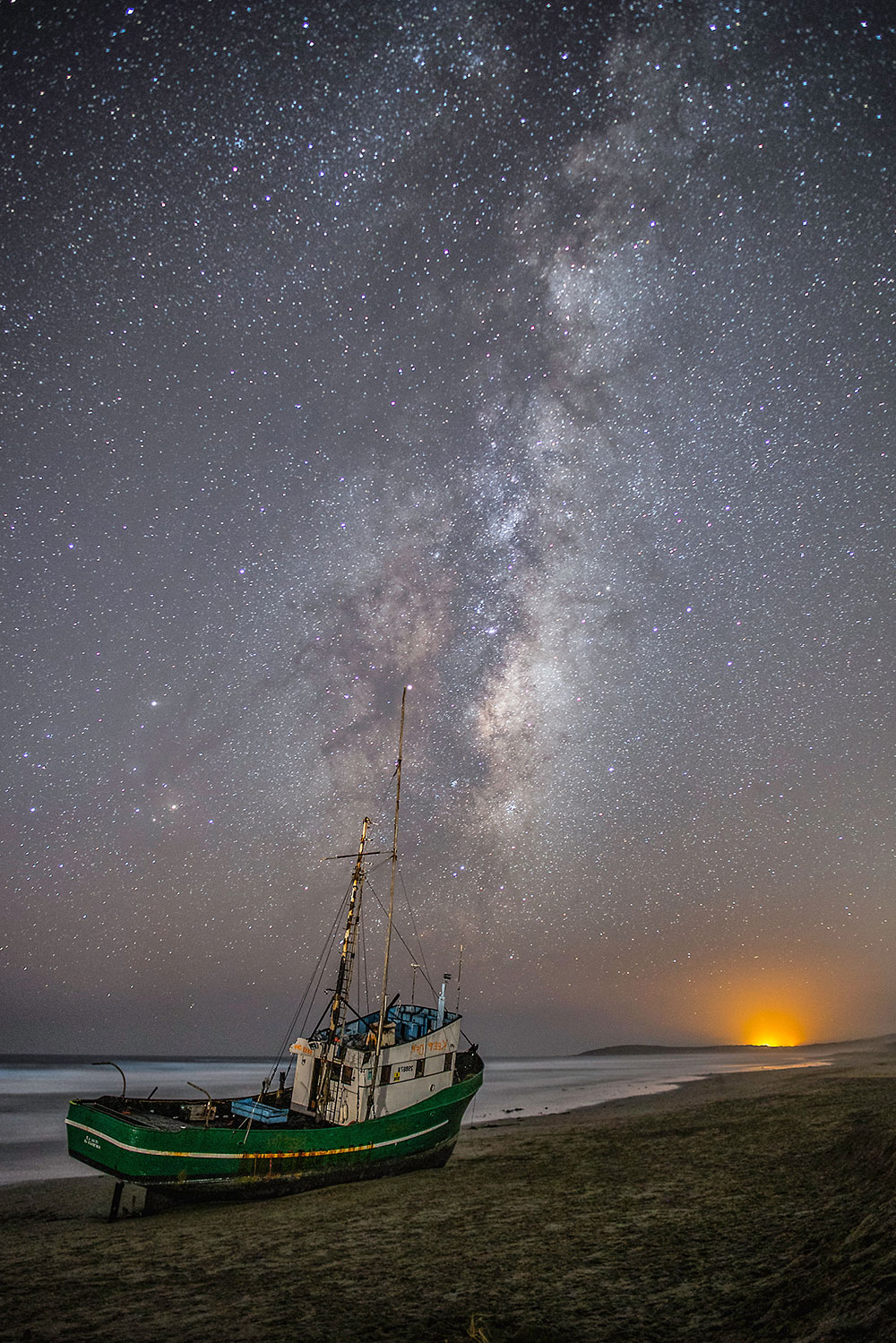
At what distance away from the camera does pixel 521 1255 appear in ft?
36.4

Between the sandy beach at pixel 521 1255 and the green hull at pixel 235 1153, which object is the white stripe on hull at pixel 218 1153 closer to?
the green hull at pixel 235 1153

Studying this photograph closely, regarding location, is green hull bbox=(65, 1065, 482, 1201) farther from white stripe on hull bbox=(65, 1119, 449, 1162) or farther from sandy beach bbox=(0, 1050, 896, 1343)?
sandy beach bbox=(0, 1050, 896, 1343)

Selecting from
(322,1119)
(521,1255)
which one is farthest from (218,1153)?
(521,1255)

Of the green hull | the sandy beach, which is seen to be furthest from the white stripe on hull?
the sandy beach

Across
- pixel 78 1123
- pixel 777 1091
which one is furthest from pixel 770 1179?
pixel 777 1091

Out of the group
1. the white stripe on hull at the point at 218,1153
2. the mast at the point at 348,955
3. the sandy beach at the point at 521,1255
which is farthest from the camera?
the mast at the point at 348,955

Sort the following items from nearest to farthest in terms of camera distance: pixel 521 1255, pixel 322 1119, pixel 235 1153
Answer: pixel 521 1255
pixel 235 1153
pixel 322 1119

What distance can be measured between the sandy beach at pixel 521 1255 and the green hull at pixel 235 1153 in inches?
22.0

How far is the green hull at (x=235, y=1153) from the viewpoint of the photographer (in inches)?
707

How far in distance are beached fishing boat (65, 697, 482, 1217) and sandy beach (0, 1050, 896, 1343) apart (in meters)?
0.70

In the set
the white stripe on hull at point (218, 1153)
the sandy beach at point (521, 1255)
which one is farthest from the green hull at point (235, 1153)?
the sandy beach at point (521, 1255)

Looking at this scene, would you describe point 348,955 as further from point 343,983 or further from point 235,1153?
point 235,1153

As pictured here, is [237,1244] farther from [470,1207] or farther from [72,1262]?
[470,1207]

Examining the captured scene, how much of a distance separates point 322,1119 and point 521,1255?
13942 mm
